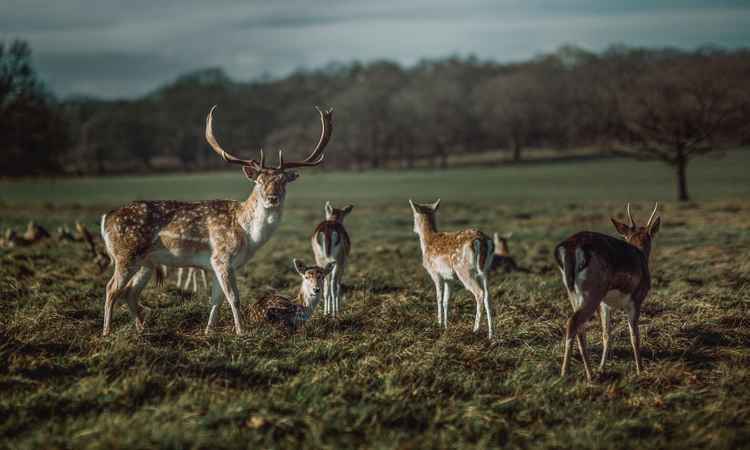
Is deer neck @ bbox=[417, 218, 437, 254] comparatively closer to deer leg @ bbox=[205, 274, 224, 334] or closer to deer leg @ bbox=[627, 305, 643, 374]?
deer leg @ bbox=[205, 274, 224, 334]

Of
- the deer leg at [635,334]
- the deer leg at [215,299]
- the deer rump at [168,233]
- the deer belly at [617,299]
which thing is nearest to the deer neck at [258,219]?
the deer rump at [168,233]

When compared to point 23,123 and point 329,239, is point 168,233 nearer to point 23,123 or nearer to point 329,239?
point 329,239

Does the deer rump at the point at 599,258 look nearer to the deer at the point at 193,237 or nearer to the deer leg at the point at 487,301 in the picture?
the deer leg at the point at 487,301

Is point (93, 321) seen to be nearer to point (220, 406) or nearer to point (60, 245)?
point (220, 406)

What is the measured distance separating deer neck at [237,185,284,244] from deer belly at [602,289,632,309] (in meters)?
3.78

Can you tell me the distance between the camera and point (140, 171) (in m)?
78.7

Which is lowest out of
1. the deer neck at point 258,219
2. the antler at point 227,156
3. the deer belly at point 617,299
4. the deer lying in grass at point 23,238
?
the deer lying in grass at point 23,238

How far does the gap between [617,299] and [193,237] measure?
472 cm

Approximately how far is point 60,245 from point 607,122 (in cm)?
2795

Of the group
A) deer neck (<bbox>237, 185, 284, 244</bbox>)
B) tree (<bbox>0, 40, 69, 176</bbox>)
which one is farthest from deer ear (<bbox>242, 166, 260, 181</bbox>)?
tree (<bbox>0, 40, 69, 176</bbox>)

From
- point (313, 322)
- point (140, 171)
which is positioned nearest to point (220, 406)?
point (313, 322)

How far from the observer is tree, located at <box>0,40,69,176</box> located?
2622 cm

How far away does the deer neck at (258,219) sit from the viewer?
25.1ft

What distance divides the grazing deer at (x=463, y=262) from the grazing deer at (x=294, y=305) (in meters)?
1.44
